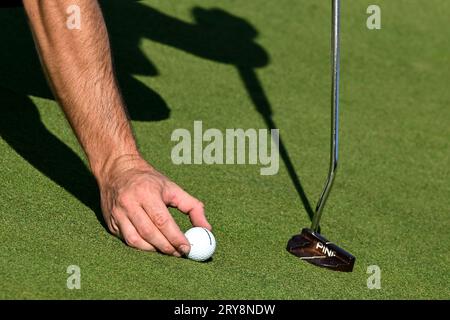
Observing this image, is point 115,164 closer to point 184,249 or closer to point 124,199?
point 124,199

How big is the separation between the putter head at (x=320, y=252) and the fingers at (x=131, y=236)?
24.9 inches

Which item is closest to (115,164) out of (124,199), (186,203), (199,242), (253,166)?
(124,199)

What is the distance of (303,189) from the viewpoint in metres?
4.54

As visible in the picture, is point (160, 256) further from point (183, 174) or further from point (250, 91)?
point (250, 91)

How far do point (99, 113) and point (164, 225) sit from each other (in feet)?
1.55

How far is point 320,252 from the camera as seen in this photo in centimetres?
364

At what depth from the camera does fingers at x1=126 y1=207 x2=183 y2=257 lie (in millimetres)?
3186

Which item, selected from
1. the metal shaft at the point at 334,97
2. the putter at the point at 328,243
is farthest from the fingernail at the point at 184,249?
the metal shaft at the point at 334,97

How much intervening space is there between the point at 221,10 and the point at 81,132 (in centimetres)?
401

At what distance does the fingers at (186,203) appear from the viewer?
326 cm

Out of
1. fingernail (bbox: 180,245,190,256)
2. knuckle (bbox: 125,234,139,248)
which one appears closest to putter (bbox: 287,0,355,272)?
fingernail (bbox: 180,245,190,256)

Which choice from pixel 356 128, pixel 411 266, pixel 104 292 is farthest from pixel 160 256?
pixel 356 128

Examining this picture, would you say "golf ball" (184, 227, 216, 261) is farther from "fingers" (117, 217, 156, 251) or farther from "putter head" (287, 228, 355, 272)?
"putter head" (287, 228, 355, 272)
